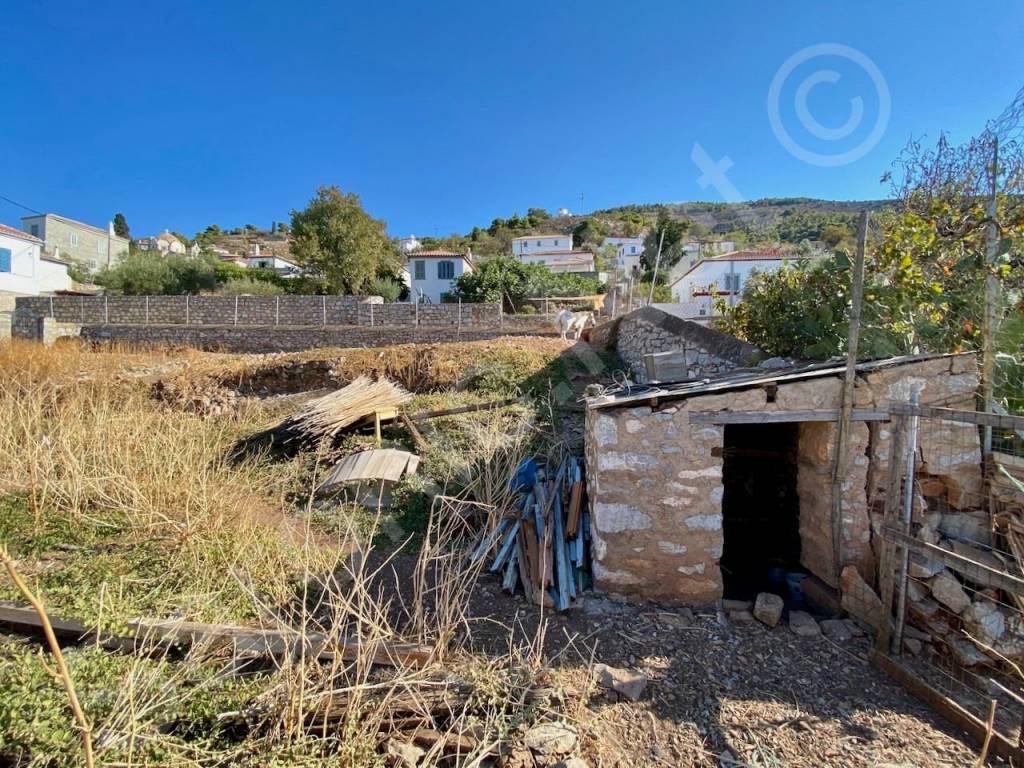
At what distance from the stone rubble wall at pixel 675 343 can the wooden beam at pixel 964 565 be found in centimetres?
349

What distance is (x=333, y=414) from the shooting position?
7754 millimetres

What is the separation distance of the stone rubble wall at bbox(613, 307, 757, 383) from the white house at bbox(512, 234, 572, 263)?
3954 centimetres

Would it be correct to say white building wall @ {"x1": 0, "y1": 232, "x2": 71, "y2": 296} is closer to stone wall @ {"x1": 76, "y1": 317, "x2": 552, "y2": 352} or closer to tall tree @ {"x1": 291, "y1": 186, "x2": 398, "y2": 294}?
stone wall @ {"x1": 76, "y1": 317, "x2": 552, "y2": 352}

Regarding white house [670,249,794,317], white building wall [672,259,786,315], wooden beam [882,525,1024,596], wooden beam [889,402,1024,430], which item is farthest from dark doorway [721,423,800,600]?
white building wall [672,259,786,315]

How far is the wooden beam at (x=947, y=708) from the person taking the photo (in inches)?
108

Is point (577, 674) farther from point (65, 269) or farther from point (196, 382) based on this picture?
point (65, 269)

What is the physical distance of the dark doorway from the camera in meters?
5.66

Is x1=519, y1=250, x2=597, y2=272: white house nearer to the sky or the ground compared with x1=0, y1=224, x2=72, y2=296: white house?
nearer to the sky

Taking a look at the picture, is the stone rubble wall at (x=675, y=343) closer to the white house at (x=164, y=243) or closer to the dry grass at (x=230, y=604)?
the dry grass at (x=230, y=604)

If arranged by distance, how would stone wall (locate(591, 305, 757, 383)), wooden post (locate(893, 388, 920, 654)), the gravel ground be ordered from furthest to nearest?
stone wall (locate(591, 305, 757, 383)) → wooden post (locate(893, 388, 920, 654)) → the gravel ground

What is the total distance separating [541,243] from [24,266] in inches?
1538

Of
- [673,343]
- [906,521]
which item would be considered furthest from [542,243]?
[906,521]

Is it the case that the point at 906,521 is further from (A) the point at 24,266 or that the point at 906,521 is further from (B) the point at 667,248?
(B) the point at 667,248

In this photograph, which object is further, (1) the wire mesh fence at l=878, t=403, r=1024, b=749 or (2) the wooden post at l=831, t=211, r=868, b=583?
(2) the wooden post at l=831, t=211, r=868, b=583
